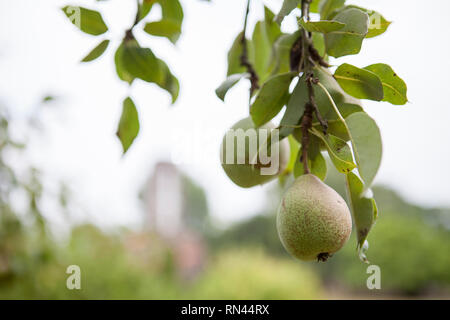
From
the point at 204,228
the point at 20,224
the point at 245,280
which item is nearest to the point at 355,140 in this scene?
the point at 20,224

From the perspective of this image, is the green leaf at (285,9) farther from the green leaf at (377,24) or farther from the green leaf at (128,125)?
the green leaf at (128,125)

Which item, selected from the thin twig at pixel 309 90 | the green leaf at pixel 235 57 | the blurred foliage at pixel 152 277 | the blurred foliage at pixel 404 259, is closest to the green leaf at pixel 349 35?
the thin twig at pixel 309 90

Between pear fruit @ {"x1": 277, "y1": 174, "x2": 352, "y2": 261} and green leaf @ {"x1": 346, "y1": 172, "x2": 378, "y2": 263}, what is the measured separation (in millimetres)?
16

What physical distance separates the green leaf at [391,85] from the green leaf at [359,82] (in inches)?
1.4

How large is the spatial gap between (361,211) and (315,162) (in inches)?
4.6

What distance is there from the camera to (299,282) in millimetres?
7211

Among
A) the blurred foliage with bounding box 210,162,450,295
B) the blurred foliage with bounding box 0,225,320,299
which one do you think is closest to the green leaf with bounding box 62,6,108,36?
the blurred foliage with bounding box 0,225,320,299

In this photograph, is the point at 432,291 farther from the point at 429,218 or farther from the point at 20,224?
the point at 20,224

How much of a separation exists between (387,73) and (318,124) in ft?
0.37

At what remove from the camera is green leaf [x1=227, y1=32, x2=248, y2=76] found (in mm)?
769

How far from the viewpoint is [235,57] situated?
30.4 inches

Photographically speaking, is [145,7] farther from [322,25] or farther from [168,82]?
[322,25]

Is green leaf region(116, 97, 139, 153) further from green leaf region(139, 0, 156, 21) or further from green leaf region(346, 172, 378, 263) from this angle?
green leaf region(346, 172, 378, 263)

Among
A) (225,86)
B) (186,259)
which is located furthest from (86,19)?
(186,259)
